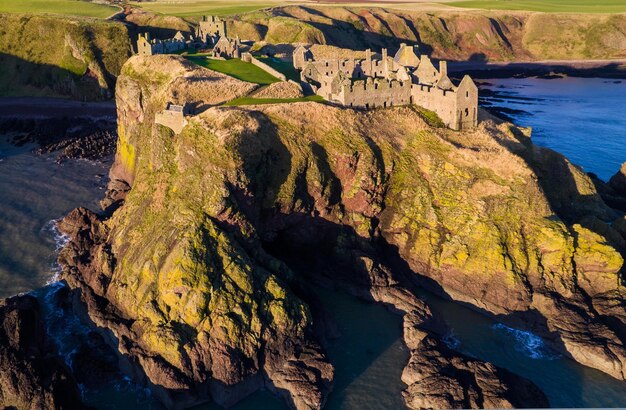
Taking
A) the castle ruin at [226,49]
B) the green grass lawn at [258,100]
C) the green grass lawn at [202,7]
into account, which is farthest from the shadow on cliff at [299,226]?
the green grass lawn at [202,7]

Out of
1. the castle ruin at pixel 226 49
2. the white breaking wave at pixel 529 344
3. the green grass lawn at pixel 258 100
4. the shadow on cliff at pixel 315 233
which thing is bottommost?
the white breaking wave at pixel 529 344

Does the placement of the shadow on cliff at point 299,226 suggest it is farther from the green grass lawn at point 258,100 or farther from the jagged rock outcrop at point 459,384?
the jagged rock outcrop at point 459,384

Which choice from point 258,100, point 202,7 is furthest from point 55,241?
point 202,7

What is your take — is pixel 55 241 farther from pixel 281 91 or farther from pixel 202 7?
pixel 202 7

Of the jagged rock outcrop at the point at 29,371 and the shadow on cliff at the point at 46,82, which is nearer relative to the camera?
the jagged rock outcrop at the point at 29,371

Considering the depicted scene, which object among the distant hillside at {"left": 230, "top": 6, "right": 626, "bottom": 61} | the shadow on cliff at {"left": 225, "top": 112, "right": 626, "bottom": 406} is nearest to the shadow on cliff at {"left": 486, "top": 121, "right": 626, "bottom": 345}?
the shadow on cliff at {"left": 225, "top": 112, "right": 626, "bottom": 406}

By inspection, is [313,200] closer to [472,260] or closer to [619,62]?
[472,260]

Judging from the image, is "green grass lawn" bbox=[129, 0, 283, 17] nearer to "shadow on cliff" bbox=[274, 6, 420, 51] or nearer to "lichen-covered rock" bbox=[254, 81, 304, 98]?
"shadow on cliff" bbox=[274, 6, 420, 51]
